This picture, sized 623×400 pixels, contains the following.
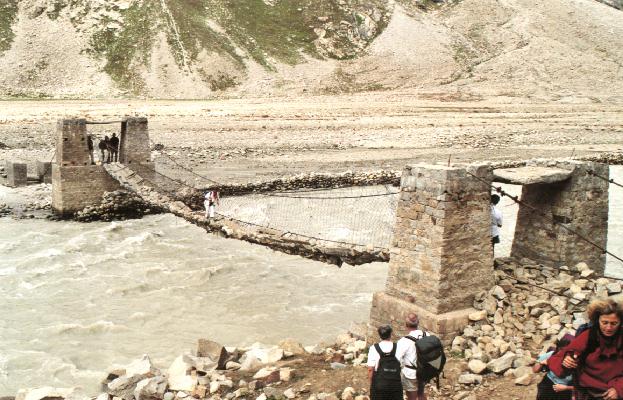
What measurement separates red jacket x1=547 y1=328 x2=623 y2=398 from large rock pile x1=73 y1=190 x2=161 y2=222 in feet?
57.6

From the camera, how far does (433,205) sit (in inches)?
326

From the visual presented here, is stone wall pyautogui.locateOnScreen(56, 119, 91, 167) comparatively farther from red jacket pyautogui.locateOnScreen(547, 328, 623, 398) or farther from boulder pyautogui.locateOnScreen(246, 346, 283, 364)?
red jacket pyautogui.locateOnScreen(547, 328, 623, 398)

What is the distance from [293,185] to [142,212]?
5354 mm

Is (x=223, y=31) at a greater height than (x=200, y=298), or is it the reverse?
(x=223, y=31)

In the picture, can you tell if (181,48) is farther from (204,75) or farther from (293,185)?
(293,185)

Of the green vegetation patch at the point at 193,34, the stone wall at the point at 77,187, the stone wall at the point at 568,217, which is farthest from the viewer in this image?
the green vegetation patch at the point at 193,34

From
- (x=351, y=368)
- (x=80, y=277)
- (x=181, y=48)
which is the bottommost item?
(x=80, y=277)

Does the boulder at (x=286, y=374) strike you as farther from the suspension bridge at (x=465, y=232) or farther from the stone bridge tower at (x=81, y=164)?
the stone bridge tower at (x=81, y=164)

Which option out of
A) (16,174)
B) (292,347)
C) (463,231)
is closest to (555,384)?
(463,231)

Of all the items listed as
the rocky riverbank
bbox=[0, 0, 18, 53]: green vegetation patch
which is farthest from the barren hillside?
the rocky riverbank

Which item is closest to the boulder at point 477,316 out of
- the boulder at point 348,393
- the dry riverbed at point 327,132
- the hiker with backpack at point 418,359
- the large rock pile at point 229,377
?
the large rock pile at point 229,377

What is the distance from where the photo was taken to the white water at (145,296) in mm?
11438

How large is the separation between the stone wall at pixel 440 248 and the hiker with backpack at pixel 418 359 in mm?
1796

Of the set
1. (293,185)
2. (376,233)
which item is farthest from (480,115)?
(376,233)
